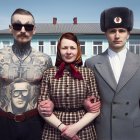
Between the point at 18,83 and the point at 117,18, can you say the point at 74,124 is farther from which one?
the point at 117,18

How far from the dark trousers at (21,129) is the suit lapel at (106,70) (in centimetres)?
110

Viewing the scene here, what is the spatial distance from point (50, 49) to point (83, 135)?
3389cm

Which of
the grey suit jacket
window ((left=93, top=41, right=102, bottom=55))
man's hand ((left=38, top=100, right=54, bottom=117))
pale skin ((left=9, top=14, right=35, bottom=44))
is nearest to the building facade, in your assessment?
window ((left=93, top=41, right=102, bottom=55))

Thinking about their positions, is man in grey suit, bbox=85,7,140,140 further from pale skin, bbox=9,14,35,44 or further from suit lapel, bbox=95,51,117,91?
pale skin, bbox=9,14,35,44

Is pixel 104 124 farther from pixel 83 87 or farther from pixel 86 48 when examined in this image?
pixel 86 48

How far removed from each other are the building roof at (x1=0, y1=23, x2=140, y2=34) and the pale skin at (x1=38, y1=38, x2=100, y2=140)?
33.3 m

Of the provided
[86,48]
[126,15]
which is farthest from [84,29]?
[126,15]

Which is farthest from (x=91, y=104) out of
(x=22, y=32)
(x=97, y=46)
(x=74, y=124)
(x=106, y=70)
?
(x=97, y=46)

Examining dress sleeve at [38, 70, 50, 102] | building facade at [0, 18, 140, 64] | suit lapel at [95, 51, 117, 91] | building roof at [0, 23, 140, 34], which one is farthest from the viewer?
building roof at [0, 23, 140, 34]

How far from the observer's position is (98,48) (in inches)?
1528

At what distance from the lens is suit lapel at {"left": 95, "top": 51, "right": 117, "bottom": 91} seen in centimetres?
483

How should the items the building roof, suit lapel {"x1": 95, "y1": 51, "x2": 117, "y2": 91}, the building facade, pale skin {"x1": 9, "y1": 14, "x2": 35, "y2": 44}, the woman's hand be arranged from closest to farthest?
the woman's hand
suit lapel {"x1": 95, "y1": 51, "x2": 117, "y2": 91}
pale skin {"x1": 9, "y1": 14, "x2": 35, "y2": 44}
the building facade
the building roof

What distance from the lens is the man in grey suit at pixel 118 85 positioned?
4.80 m

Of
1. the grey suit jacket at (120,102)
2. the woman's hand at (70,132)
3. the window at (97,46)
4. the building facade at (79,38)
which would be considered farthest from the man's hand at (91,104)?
the window at (97,46)
